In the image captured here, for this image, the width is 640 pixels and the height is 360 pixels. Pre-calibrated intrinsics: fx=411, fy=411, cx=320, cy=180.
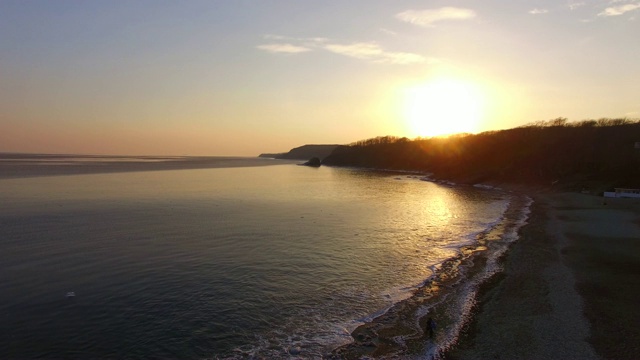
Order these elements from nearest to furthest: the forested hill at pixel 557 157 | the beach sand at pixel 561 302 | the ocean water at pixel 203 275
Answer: the beach sand at pixel 561 302, the ocean water at pixel 203 275, the forested hill at pixel 557 157

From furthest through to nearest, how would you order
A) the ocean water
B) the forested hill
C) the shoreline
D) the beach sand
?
the forested hill, the ocean water, the shoreline, the beach sand

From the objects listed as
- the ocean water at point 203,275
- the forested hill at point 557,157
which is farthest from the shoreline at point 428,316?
the forested hill at point 557,157

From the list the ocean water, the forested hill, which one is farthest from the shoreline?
the forested hill

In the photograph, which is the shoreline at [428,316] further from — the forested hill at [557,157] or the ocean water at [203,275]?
the forested hill at [557,157]

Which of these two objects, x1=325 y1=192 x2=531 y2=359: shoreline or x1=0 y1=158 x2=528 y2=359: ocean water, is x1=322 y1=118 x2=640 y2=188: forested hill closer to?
x1=0 y1=158 x2=528 y2=359: ocean water

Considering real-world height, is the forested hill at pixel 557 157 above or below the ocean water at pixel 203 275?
above
